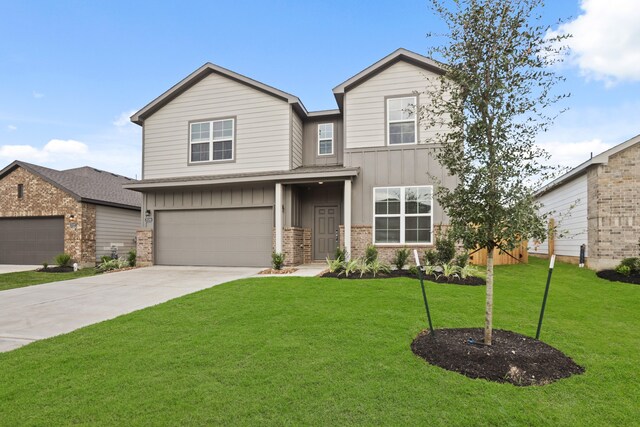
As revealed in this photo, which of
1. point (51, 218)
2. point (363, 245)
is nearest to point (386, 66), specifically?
point (363, 245)

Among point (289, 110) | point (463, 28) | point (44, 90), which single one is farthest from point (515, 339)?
point (44, 90)

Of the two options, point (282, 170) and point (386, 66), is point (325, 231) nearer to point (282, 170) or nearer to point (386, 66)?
point (282, 170)

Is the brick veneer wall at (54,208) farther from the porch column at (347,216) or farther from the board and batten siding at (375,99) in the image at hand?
the board and batten siding at (375,99)

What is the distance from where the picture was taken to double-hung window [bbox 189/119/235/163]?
13.1 metres

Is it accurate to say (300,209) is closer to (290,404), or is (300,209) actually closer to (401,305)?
(401,305)

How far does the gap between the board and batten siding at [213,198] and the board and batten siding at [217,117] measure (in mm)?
663

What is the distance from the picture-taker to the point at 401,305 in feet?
20.0

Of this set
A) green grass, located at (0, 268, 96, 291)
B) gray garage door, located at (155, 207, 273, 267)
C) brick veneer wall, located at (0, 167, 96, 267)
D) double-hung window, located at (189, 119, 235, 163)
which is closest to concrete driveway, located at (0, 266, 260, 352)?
green grass, located at (0, 268, 96, 291)

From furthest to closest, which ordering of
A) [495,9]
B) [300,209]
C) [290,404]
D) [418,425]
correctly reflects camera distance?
[300,209], [495,9], [290,404], [418,425]

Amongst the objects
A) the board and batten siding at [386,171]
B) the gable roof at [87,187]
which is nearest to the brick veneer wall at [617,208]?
the board and batten siding at [386,171]

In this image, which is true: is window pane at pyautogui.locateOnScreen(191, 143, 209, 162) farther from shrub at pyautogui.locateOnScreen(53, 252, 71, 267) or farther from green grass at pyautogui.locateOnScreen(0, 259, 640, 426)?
green grass at pyautogui.locateOnScreen(0, 259, 640, 426)

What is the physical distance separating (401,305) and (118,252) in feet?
50.2

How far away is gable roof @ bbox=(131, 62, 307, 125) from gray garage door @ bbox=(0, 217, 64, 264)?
21.1ft

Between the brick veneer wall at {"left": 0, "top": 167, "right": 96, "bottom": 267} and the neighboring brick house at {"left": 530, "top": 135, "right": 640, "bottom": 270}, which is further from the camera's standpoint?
the brick veneer wall at {"left": 0, "top": 167, "right": 96, "bottom": 267}
